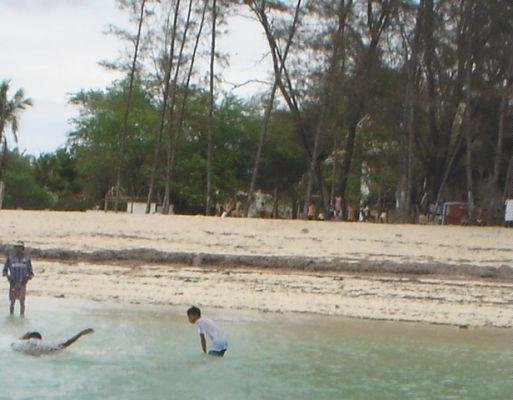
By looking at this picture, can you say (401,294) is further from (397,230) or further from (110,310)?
(397,230)

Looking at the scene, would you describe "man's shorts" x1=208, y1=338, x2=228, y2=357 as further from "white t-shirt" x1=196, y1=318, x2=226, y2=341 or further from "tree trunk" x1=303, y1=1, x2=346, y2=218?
"tree trunk" x1=303, y1=1, x2=346, y2=218

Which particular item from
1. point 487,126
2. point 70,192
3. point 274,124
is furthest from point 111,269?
point 70,192

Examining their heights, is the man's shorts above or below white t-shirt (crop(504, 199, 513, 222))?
below

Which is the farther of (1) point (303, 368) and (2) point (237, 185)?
(2) point (237, 185)

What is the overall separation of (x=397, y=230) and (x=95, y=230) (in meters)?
7.54

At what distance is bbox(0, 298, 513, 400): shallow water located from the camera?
13602mm

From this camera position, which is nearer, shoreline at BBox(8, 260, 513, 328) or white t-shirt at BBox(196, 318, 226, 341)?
white t-shirt at BBox(196, 318, 226, 341)

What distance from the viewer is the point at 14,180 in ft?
241

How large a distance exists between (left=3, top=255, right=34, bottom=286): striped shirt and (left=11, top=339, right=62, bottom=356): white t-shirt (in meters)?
3.53

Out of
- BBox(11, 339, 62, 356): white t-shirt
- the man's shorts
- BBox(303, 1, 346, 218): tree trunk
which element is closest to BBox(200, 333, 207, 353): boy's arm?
the man's shorts

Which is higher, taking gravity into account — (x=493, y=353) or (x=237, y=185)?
(x=237, y=185)

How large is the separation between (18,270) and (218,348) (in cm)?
520

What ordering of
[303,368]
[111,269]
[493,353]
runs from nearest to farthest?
1. [303,368]
2. [493,353]
3. [111,269]

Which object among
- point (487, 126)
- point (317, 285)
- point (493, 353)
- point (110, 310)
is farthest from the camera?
point (487, 126)
